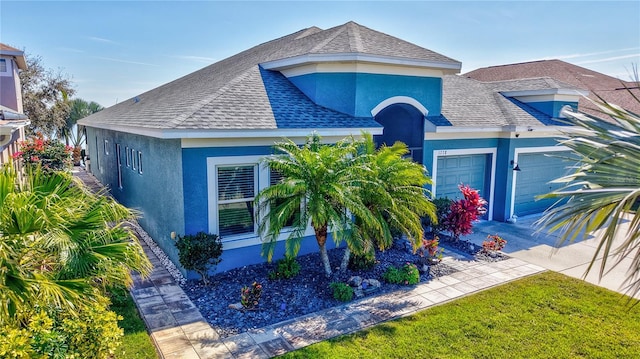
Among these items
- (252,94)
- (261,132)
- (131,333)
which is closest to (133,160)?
(252,94)

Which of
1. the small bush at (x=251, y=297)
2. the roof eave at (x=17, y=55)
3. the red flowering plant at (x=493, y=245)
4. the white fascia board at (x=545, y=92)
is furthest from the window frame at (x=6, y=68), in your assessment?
the white fascia board at (x=545, y=92)

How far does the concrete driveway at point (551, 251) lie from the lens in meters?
10.7

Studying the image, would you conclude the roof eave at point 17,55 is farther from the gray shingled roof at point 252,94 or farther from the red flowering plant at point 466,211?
the red flowering plant at point 466,211

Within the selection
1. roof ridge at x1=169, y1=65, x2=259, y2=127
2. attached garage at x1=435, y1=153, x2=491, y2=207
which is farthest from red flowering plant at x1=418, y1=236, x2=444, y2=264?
roof ridge at x1=169, y1=65, x2=259, y2=127

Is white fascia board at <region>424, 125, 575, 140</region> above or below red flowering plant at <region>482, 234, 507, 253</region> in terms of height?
above

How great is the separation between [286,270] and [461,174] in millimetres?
8731

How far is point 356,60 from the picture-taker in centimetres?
1248

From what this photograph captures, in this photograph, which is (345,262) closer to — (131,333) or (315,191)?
(315,191)

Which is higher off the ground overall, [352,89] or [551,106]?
[352,89]

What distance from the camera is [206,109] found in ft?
34.8

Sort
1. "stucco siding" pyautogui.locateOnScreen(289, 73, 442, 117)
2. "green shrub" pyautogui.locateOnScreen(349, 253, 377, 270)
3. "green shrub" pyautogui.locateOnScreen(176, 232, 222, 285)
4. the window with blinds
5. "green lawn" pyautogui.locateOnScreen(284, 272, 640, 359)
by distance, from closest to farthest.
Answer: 1. "green lawn" pyautogui.locateOnScreen(284, 272, 640, 359)
2. "green shrub" pyautogui.locateOnScreen(176, 232, 222, 285)
3. the window with blinds
4. "green shrub" pyautogui.locateOnScreen(349, 253, 377, 270)
5. "stucco siding" pyautogui.locateOnScreen(289, 73, 442, 117)

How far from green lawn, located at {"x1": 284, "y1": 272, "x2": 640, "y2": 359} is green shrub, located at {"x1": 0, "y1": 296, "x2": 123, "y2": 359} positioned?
290cm

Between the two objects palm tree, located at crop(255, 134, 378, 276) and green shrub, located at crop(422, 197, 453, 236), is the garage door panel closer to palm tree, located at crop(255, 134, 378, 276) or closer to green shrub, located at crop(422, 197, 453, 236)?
green shrub, located at crop(422, 197, 453, 236)

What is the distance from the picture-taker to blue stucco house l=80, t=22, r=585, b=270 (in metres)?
10.2
